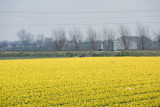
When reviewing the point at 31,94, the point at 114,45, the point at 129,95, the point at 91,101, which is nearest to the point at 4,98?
the point at 31,94

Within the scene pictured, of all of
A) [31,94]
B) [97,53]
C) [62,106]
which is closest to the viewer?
[62,106]

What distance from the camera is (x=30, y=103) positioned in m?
6.39

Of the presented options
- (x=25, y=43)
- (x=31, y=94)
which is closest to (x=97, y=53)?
(x=31, y=94)

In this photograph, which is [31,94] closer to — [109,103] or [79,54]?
[109,103]

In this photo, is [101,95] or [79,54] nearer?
[101,95]

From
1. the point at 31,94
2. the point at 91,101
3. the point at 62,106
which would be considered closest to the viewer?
the point at 62,106

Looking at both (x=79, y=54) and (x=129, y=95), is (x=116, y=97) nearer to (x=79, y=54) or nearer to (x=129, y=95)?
(x=129, y=95)

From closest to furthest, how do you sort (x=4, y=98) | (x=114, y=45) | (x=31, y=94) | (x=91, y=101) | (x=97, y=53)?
(x=91, y=101), (x=4, y=98), (x=31, y=94), (x=97, y=53), (x=114, y=45)

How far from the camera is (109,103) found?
20.1 ft

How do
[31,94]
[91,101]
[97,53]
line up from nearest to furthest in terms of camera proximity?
[91,101] → [31,94] → [97,53]

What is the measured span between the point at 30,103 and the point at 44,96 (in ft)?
2.80

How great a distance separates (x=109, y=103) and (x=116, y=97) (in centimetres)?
72

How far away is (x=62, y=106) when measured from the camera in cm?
592

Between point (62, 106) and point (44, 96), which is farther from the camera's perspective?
point (44, 96)
